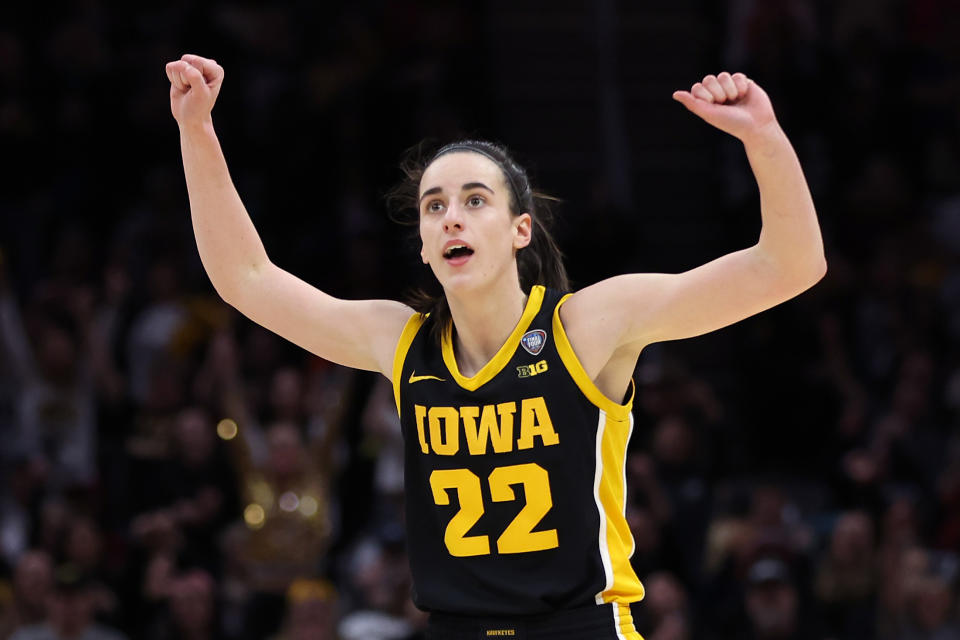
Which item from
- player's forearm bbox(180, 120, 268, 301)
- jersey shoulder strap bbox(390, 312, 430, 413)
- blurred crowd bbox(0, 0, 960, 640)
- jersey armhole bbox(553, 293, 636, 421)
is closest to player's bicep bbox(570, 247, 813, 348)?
jersey armhole bbox(553, 293, 636, 421)

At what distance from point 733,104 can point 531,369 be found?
2.92 ft

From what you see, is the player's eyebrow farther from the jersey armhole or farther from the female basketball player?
the jersey armhole

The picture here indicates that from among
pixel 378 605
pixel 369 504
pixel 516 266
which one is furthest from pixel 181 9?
pixel 516 266

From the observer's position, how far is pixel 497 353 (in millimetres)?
3928

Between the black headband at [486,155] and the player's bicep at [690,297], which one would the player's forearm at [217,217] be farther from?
the player's bicep at [690,297]

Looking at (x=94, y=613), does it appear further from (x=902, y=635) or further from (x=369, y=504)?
(x=902, y=635)

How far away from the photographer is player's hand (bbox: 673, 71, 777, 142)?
3486mm

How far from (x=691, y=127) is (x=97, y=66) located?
16.4ft

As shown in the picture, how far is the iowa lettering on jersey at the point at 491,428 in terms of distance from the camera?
3.77 m

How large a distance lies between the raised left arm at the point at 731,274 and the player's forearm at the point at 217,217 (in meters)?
1.00

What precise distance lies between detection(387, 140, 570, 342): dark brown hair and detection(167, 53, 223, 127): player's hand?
0.64 meters

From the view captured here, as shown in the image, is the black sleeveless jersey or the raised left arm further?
the black sleeveless jersey

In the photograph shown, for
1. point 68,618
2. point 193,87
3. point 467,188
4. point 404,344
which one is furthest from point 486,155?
point 68,618

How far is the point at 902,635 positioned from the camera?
8.61 m
